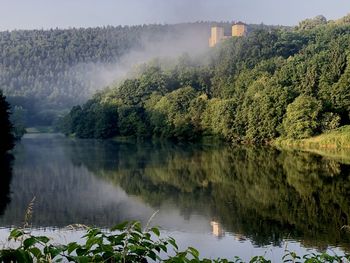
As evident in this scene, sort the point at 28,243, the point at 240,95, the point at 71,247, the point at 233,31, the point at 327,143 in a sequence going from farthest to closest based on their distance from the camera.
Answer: the point at 233,31 < the point at 240,95 < the point at 327,143 < the point at 71,247 < the point at 28,243

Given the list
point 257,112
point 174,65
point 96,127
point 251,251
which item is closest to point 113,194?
point 251,251

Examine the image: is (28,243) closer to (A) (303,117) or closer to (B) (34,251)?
(B) (34,251)

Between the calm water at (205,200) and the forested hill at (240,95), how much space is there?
28.0 meters

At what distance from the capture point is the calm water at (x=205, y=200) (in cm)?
1967

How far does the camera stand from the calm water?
64.5 ft

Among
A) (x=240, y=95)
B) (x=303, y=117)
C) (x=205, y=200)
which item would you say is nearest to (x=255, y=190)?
(x=205, y=200)

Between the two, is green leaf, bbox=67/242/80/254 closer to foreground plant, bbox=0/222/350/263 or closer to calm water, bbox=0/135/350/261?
foreground plant, bbox=0/222/350/263

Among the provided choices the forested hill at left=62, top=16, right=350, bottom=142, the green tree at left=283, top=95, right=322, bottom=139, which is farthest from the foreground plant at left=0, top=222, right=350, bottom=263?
the forested hill at left=62, top=16, right=350, bottom=142

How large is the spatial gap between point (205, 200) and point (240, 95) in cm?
6452

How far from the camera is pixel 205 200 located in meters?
28.7

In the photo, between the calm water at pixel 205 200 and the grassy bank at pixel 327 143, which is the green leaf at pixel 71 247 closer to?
the calm water at pixel 205 200

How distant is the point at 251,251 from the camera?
57.9ft

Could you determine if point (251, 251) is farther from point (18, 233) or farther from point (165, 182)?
point (165, 182)

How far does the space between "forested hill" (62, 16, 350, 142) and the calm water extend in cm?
2799
